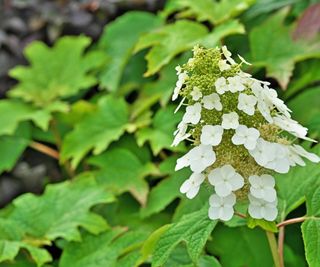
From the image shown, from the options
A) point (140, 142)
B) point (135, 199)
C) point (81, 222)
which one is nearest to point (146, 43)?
point (140, 142)

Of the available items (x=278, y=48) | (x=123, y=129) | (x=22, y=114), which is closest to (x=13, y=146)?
(x=22, y=114)

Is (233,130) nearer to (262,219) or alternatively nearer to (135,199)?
(262,219)

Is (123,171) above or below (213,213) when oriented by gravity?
below

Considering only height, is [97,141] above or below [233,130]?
below

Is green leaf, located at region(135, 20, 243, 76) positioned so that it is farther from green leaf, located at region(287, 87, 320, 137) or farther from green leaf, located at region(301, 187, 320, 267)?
green leaf, located at region(301, 187, 320, 267)

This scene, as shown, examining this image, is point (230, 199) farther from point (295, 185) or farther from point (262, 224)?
point (295, 185)
